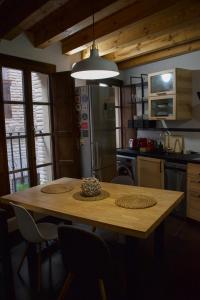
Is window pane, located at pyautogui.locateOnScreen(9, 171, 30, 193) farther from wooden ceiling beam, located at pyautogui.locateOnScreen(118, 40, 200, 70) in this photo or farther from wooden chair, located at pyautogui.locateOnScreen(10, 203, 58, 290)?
wooden ceiling beam, located at pyautogui.locateOnScreen(118, 40, 200, 70)

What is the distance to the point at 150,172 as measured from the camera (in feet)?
12.9

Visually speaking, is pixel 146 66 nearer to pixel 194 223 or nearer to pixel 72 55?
pixel 72 55

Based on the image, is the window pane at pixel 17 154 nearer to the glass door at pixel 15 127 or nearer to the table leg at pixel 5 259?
the glass door at pixel 15 127

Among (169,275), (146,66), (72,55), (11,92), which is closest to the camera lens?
(169,275)

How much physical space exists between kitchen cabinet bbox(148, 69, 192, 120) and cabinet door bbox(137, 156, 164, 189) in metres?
0.70

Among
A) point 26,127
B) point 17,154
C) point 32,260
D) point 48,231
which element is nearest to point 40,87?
point 26,127

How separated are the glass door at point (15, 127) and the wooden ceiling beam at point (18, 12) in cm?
53

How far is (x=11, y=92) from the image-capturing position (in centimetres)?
322

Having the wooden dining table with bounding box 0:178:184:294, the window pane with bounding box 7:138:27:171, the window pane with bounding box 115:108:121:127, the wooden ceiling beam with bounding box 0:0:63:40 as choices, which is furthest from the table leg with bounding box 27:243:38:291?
the window pane with bounding box 115:108:121:127

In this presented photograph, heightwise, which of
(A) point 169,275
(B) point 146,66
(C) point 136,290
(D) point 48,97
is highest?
(B) point 146,66

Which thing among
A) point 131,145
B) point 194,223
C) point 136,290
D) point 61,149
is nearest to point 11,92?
point 61,149

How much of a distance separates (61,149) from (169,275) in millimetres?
2224

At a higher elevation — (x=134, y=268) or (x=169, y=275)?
(x=134, y=268)

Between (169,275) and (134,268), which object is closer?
(134,268)
